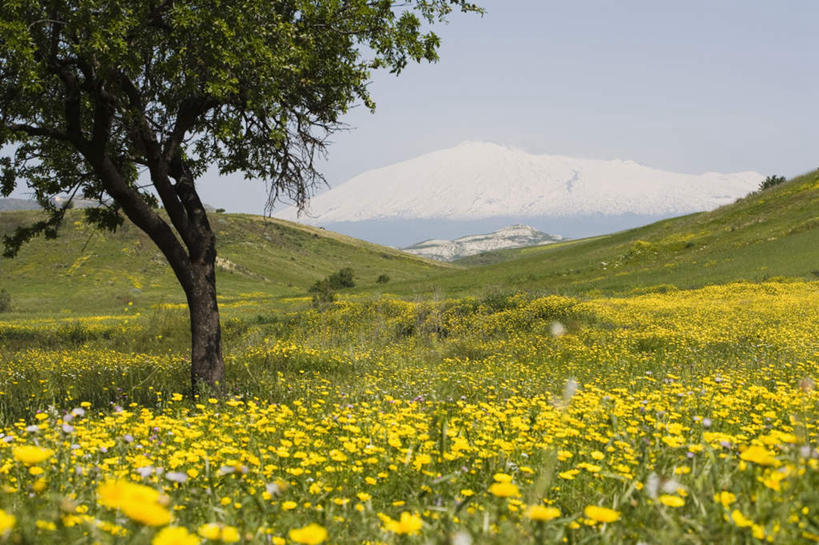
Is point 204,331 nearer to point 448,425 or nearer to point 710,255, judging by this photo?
point 448,425

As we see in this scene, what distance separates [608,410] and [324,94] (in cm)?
841

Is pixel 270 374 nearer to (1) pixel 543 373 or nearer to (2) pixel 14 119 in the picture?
(1) pixel 543 373

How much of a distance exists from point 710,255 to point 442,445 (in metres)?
45.4

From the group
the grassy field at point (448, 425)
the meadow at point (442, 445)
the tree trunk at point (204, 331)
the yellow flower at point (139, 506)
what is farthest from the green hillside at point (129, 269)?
the yellow flower at point (139, 506)

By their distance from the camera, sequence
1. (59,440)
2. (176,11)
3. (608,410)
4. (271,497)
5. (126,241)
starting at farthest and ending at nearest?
(126,241) < (176,11) < (608,410) < (59,440) < (271,497)

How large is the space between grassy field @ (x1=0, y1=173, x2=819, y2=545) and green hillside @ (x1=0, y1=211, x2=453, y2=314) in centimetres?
2974

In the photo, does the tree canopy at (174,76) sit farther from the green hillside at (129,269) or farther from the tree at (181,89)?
the green hillside at (129,269)

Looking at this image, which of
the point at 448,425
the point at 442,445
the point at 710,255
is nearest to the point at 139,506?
the point at 442,445

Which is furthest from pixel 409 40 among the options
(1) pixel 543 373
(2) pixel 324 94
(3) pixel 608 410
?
(3) pixel 608 410

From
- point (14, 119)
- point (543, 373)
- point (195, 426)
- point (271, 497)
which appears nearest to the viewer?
point (271, 497)

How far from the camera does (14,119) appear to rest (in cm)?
1022

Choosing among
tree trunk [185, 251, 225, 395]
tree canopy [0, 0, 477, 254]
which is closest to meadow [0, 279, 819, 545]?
tree trunk [185, 251, 225, 395]

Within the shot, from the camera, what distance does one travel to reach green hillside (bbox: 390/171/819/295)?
34.0 metres

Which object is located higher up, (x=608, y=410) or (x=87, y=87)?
(x=87, y=87)
